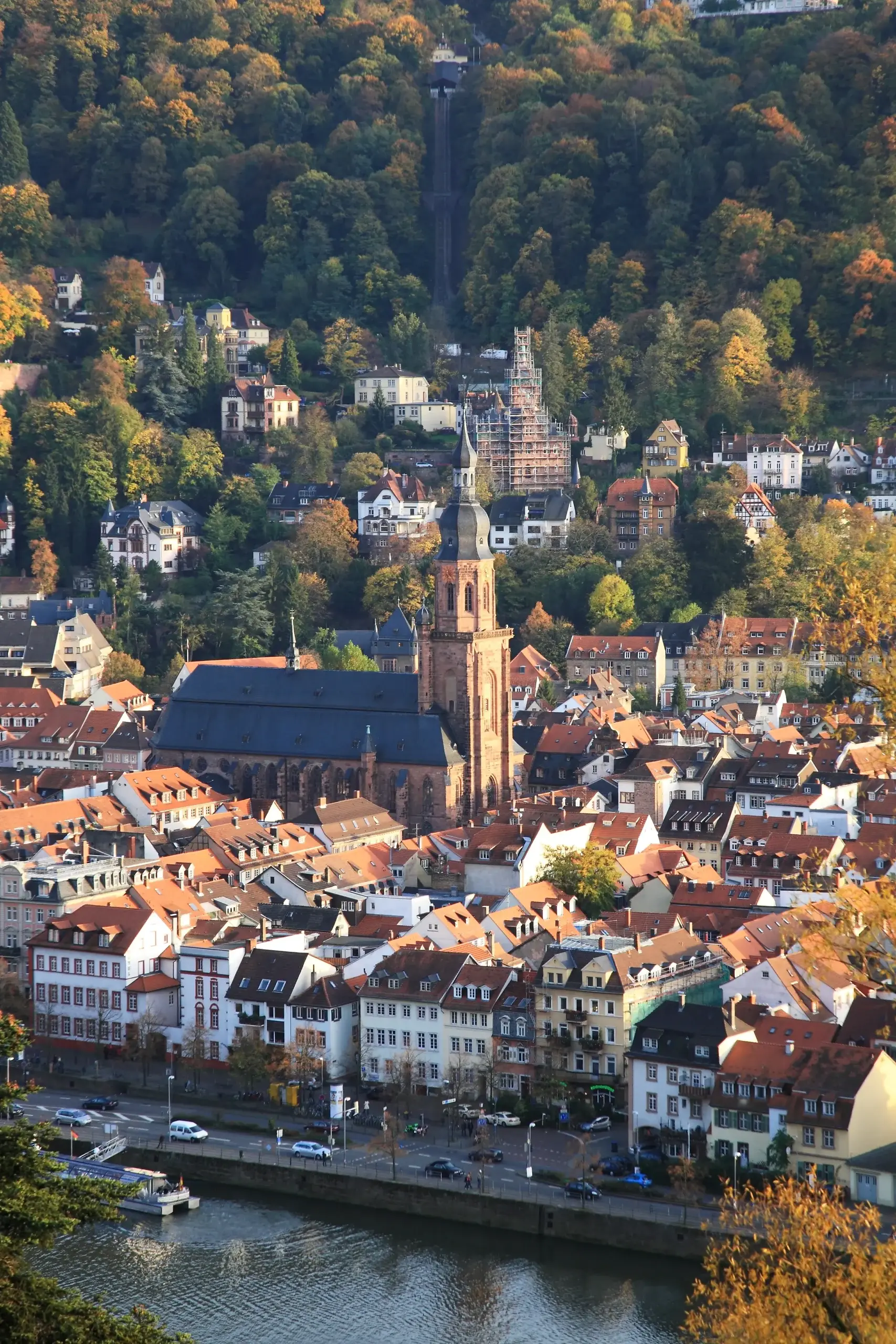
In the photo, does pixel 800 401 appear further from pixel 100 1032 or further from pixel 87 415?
pixel 100 1032

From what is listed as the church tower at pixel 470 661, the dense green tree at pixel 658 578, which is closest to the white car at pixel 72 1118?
the church tower at pixel 470 661

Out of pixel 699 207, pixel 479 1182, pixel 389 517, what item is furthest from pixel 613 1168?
pixel 699 207

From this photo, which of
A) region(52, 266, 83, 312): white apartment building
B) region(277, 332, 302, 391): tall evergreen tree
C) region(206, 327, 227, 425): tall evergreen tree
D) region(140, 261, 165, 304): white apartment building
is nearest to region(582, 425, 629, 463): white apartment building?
region(277, 332, 302, 391): tall evergreen tree

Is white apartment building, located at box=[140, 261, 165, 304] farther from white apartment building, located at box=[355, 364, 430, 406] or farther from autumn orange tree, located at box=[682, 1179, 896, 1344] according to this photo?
autumn orange tree, located at box=[682, 1179, 896, 1344]

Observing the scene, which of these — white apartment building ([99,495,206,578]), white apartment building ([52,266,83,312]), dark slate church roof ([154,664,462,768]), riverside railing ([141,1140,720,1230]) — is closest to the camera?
riverside railing ([141,1140,720,1230])

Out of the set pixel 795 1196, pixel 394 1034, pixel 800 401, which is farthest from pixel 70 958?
pixel 800 401

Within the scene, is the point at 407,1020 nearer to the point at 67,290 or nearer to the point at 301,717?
the point at 301,717

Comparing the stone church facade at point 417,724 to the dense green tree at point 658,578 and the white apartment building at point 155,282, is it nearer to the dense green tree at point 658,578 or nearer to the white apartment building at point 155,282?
the dense green tree at point 658,578
